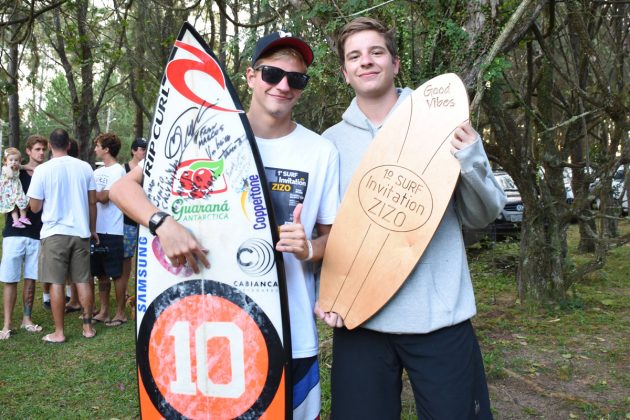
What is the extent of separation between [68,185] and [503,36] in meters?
3.44

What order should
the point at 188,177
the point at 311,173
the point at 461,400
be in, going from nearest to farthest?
the point at 461,400
the point at 311,173
the point at 188,177

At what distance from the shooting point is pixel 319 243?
1.86 metres

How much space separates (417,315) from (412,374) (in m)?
0.20

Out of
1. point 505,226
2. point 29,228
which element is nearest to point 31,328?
point 29,228

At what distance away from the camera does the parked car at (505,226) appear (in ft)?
27.4

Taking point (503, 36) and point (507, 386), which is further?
point (507, 386)

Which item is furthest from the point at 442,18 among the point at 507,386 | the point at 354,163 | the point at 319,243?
the point at 507,386

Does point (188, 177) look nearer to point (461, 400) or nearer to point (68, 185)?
point (461, 400)

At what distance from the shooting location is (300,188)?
1.78 meters

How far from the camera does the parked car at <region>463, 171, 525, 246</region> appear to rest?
328 inches

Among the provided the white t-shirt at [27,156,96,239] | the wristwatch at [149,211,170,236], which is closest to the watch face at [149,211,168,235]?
the wristwatch at [149,211,170,236]

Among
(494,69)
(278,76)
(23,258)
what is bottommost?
(23,258)

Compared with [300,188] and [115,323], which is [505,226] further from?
[300,188]

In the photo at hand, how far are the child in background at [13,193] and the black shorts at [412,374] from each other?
3.75 metres
